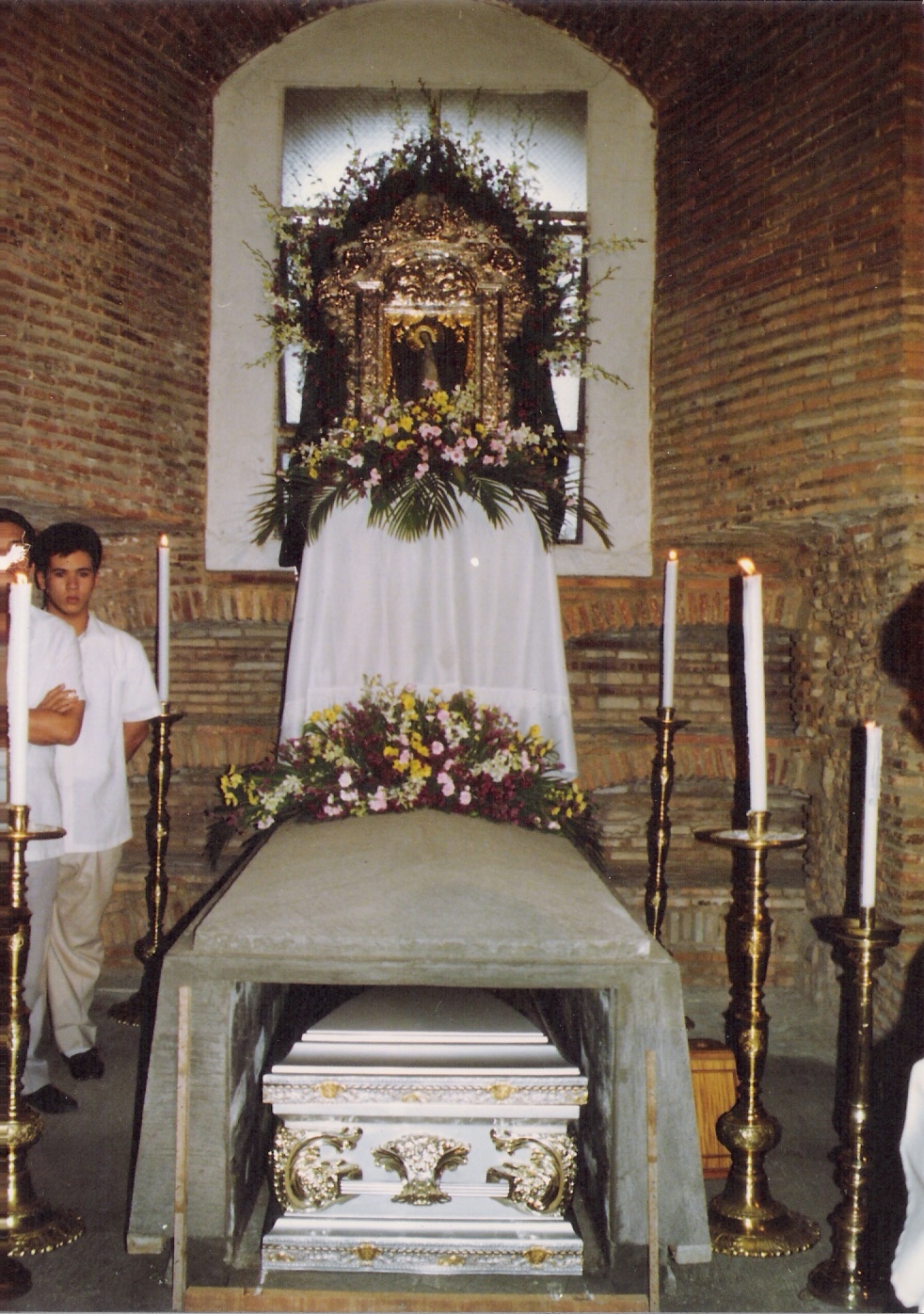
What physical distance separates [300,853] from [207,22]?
16.0 ft

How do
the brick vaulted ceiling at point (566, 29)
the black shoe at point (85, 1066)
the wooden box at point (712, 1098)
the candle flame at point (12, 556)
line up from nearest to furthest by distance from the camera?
the wooden box at point (712, 1098) < the candle flame at point (12, 556) < the black shoe at point (85, 1066) < the brick vaulted ceiling at point (566, 29)

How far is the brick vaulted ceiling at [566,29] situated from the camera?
5633 mm

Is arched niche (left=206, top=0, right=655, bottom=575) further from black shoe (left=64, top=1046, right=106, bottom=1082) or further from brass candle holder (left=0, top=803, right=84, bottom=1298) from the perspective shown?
brass candle holder (left=0, top=803, right=84, bottom=1298)

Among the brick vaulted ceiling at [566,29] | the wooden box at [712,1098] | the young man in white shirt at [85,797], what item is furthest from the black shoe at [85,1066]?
the brick vaulted ceiling at [566,29]

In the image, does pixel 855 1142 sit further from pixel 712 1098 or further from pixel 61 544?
pixel 61 544

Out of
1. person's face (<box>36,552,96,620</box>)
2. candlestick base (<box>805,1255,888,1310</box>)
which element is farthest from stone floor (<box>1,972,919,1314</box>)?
person's face (<box>36,552,96,620</box>)

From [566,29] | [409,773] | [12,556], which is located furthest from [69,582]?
[566,29]

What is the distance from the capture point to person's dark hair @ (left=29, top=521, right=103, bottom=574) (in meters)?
3.86

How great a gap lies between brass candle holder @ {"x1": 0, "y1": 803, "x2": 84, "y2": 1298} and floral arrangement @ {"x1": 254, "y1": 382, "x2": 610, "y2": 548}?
2368mm

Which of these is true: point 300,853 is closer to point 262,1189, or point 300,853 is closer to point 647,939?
point 262,1189

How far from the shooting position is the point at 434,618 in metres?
4.54

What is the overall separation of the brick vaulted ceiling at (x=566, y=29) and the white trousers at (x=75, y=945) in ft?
13.3

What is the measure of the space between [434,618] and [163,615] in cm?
105

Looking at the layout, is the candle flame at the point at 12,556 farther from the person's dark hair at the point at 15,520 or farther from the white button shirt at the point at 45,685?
the white button shirt at the point at 45,685
